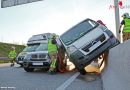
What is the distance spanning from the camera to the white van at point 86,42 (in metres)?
14.4

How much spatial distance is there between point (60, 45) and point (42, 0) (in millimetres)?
15503

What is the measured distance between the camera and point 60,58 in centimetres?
1759

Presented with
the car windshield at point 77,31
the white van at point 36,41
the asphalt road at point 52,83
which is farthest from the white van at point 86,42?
the white van at point 36,41

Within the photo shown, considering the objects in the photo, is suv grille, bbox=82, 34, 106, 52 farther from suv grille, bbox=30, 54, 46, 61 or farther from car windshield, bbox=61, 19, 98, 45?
suv grille, bbox=30, 54, 46, 61

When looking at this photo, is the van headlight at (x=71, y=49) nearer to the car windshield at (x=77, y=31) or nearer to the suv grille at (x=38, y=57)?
the car windshield at (x=77, y=31)

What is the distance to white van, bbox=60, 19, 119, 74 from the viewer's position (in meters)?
14.4

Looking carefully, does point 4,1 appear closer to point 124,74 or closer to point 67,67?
point 67,67

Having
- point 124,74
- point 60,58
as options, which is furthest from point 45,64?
point 124,74

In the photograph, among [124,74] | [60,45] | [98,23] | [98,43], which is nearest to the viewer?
[124,74]

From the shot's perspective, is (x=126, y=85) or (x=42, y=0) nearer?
(x=126, y=85)

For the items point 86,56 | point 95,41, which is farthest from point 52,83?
point 95,41

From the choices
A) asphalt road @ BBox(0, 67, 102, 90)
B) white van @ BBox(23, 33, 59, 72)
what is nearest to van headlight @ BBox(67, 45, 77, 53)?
asphalt road @ BBox(0, 67, 102, 90)

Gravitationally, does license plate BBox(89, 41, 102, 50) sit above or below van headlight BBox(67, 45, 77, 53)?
above

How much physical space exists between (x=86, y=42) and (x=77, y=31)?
125 centimetres
